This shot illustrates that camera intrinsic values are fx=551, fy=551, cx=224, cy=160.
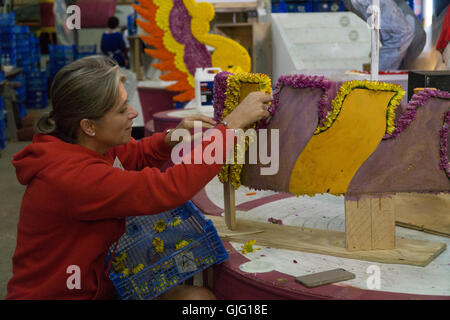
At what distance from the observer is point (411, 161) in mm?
1550

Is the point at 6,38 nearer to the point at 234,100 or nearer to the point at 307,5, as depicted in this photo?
the point at 307,5

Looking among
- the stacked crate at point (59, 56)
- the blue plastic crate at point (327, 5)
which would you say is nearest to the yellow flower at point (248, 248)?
the blue plastic crate at point (327, 5)

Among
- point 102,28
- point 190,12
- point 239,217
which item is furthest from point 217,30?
point 102,28

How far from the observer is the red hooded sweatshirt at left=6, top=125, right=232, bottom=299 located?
128 cm

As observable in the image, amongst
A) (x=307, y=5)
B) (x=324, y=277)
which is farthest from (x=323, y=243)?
(x=307, y=5)

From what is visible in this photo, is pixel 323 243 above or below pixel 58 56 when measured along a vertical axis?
below

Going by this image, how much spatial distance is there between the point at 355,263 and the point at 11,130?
5.56 m

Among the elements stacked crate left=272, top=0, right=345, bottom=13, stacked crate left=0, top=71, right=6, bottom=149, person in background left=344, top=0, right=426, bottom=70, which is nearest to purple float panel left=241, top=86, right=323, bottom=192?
person in background left=344, top=0, right=426, bottom=70

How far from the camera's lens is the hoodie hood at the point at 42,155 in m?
1.31

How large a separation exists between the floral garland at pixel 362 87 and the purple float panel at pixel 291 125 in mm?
40

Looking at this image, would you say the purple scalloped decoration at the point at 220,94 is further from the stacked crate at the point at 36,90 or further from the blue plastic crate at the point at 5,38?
the stacked crate at the point at 36,90

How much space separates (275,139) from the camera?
→ 5.36 ft

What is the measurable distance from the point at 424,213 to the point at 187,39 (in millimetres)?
2549
